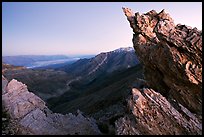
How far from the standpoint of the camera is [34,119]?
2373 cm

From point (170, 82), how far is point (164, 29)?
4159 millimetres

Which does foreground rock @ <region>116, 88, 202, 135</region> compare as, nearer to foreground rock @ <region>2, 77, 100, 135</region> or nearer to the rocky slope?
the rocky slope

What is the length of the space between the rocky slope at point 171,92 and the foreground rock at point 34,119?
208 inches

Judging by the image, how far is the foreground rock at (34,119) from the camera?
2262 cm

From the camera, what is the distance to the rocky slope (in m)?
19.9

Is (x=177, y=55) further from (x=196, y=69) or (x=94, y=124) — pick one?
(x=94, y=124)

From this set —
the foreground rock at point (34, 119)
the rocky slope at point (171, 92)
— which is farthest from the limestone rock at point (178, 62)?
the foreground rock at point (34, 119)

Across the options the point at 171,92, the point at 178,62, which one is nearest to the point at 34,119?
the point at 171,92

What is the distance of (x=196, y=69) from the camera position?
70.0ft

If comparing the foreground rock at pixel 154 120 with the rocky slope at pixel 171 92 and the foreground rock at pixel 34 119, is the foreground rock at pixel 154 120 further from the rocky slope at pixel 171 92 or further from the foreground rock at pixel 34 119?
the foreground rock at pixel 34 119

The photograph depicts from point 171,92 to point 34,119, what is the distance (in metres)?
10.5

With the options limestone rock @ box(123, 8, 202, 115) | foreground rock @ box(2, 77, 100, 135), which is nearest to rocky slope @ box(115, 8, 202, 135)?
limestone rock @ box(123, 8, 202, 115)

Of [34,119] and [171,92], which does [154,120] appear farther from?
[34,119]

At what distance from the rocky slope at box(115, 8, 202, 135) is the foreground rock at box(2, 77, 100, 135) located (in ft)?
17.3
